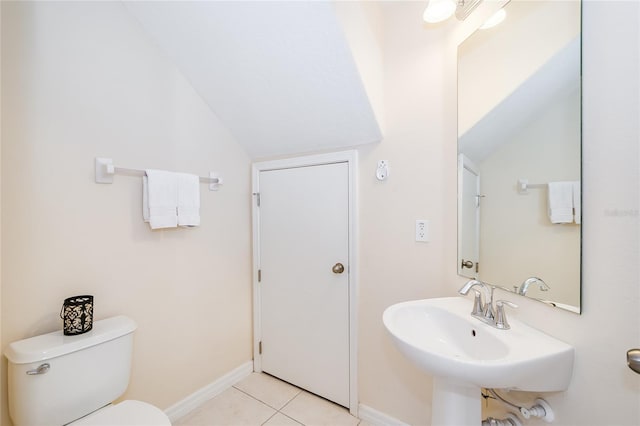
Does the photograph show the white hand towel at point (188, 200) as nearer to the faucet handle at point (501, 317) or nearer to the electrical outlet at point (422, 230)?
the electrical outlet at point (422, 230)

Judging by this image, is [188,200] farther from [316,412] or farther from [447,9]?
[447,9]

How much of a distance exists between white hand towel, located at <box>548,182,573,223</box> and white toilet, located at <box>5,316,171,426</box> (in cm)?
162

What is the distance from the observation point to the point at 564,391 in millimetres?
854

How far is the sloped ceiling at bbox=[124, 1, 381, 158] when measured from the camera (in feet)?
4.25

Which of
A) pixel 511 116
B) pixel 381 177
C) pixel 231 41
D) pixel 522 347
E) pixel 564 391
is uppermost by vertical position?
pixel 231 41

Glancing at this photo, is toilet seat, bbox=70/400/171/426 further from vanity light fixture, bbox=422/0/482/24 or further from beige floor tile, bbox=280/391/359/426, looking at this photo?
vanity light fixture, bbox=422/0/482/24

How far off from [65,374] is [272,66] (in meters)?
1.72

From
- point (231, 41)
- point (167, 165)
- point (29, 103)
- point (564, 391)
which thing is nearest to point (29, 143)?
point (29, 103)

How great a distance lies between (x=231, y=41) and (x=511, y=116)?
1.43 m

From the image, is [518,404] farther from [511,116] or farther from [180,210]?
[180,210]

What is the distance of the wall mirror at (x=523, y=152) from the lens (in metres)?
0.84

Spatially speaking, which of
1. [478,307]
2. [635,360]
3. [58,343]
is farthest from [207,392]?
[635,360]

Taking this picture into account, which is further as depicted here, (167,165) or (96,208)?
(167,165)

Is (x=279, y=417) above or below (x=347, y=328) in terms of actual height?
below
